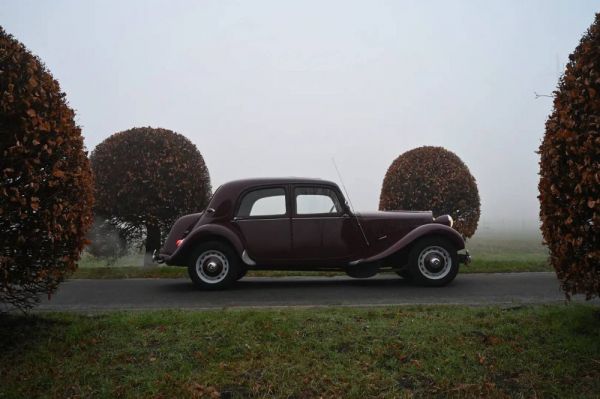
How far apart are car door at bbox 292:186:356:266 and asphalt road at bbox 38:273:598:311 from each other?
21.2 inches

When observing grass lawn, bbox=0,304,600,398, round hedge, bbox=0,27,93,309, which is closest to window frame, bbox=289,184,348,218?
grass lawn, bbox=0,304,600,398

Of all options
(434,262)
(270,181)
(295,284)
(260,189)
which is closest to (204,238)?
(260,189)

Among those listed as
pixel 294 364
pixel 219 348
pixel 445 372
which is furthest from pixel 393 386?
pixel 219 348

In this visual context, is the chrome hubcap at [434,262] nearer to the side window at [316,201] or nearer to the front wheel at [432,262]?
the front wheel at [432,262]

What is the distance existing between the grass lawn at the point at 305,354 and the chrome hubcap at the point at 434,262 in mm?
2625

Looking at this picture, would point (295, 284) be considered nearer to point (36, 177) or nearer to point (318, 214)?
point (318, 214)

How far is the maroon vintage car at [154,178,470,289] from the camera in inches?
356

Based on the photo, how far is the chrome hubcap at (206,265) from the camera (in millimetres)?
9023

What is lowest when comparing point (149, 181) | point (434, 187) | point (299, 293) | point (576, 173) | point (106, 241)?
point (299, 293)

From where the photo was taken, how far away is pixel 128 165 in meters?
13.6

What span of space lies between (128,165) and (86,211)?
736 cm

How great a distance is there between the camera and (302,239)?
30.3 ft

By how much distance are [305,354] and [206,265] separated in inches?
158

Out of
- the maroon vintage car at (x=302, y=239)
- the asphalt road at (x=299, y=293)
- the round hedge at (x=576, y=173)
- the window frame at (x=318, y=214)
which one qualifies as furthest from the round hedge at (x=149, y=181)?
the round hedge at (x=576, y=173)
